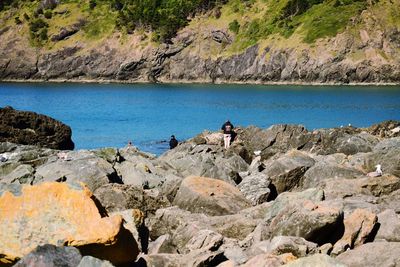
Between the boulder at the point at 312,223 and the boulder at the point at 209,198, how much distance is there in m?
4.10

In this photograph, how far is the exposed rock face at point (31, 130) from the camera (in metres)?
36.2

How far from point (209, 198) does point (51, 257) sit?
9413 millimetres

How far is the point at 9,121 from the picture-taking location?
36625mm

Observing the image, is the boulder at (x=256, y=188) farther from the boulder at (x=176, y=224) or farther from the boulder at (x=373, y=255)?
the boulder at (x=373, y=255)

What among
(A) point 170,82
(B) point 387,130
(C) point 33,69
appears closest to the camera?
(B) point 387,130

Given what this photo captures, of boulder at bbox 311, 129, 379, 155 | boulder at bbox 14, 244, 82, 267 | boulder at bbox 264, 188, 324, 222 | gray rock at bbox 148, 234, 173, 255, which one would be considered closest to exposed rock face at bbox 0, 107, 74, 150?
boulder at bbox 311, 129, 379, 155

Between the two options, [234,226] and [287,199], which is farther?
[287,199]

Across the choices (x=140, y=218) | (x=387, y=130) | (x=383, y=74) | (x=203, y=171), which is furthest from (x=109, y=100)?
(x=140, y=218)

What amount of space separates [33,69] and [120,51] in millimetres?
27876

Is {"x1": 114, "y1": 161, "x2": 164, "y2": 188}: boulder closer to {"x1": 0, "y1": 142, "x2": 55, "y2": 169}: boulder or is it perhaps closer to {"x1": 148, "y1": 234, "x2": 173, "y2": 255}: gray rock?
{"x1": 0, "y1": 142, "x2": 55, "y2": 169}: boulder

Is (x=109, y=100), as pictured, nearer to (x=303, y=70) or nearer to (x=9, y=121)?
(x=303, y=70)

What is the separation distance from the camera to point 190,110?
3757 inches

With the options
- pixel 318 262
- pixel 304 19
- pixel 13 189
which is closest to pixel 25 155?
pixel 13 189

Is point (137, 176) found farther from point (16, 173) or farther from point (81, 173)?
point (16, 173)
